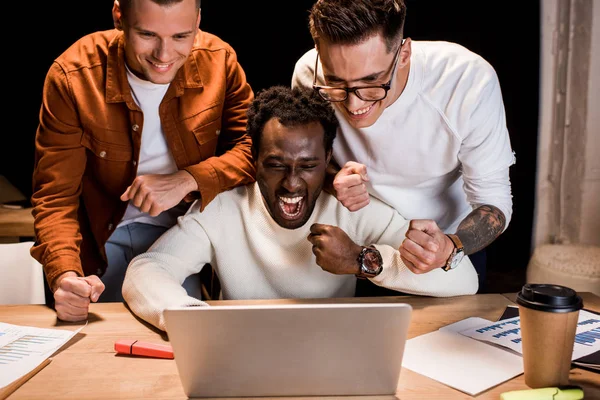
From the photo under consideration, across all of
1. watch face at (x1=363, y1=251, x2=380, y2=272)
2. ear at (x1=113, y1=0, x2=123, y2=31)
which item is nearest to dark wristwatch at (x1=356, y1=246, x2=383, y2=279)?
watch face at (x1=363, y1=251, x2=380, y2=272)

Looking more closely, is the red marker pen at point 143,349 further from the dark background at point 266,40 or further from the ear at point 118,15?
the dark background at point 266,40

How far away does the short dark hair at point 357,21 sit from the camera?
5.86 feet

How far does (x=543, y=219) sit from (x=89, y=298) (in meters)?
3.05

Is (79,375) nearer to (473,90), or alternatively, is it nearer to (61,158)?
(61,158)

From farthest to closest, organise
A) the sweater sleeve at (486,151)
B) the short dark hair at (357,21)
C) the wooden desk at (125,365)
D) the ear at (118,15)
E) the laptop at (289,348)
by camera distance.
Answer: the sweater sleeve at (486,151)
the ear at (118,15)
the short dark hair at (357,21)
the wooden desk at (125,365)
the laptop at (289,348)

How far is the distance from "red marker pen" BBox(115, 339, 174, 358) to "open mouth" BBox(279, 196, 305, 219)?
65 cm

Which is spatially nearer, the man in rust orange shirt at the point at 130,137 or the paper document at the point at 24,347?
the paper document at the point at 24,347

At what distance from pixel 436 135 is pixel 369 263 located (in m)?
0.49

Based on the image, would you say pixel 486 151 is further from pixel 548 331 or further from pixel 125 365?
pixel 125 365

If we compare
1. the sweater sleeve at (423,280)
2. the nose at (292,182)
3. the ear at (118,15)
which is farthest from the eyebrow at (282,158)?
the ear at (118,15)

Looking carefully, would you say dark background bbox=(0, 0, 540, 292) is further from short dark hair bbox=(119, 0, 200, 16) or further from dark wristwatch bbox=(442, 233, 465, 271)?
dark wristwatch bbox=(442, 233, 465, 271)

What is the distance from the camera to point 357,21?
179cm

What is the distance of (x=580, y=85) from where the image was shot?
3754mm

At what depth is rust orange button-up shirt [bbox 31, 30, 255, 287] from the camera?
79.6 inches
